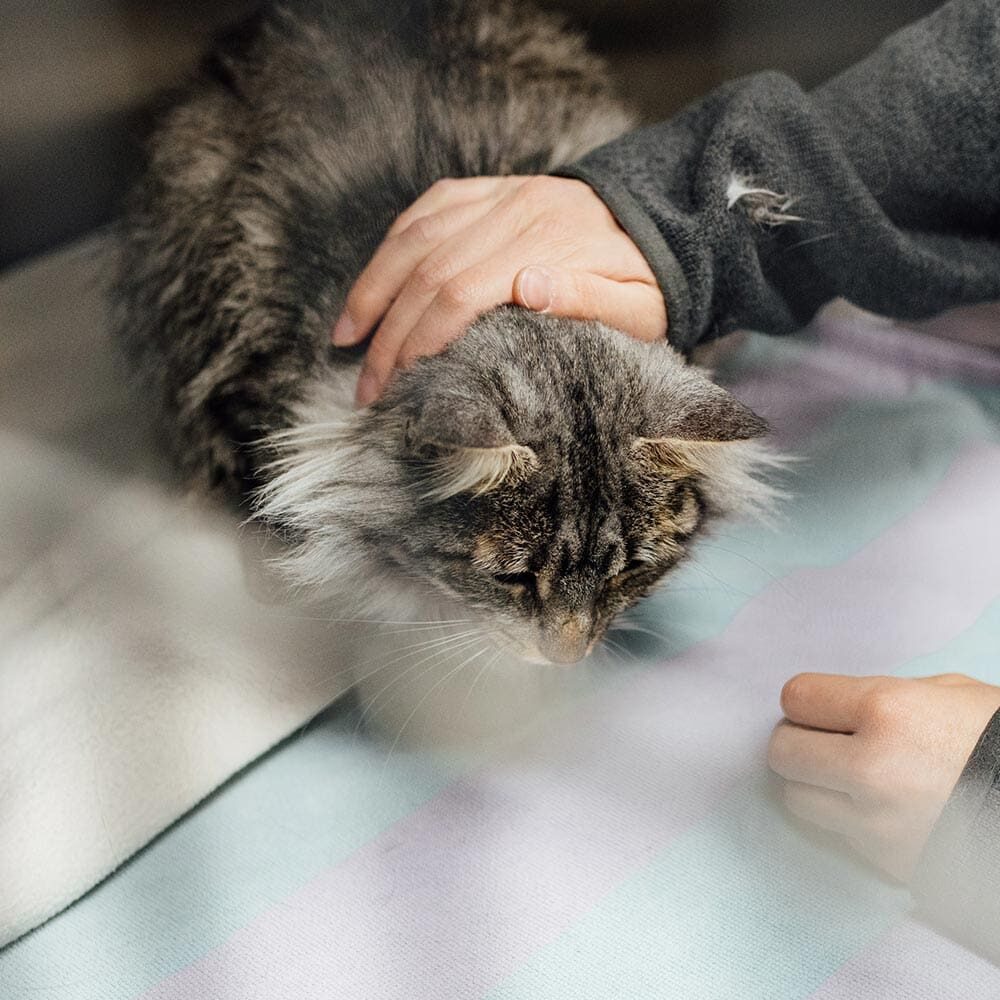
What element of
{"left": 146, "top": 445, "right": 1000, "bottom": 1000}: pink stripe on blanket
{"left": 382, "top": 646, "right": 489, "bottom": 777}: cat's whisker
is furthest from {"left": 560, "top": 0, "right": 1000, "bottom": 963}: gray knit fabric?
{"left": 382, "top": 646, "right": 489, "bottom": 777}: cat's whisker

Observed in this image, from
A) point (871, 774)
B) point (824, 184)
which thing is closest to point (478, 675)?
point (871, 774)

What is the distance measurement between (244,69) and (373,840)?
30.1 inches

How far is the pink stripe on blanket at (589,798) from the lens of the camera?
2.43ft

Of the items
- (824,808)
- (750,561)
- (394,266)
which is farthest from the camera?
(750,561)

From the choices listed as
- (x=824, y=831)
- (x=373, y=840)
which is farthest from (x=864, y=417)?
(x=373, y=840)

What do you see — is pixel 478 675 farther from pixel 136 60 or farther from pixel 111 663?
pixel 136 60

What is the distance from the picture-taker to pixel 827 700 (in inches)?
31.4

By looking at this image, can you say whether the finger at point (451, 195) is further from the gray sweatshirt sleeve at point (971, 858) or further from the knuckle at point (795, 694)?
the gray sweatshirt sleeve at point (971, 858)

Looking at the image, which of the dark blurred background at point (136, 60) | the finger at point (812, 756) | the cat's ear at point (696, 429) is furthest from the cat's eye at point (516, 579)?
the dark blurred background at point (136, 60)

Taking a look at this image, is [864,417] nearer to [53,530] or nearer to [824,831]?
[824,831]

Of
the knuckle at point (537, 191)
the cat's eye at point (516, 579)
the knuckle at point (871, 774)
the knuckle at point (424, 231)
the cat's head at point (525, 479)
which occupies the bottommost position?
the knuckle at point (871, 774)

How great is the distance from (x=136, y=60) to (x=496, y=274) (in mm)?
363

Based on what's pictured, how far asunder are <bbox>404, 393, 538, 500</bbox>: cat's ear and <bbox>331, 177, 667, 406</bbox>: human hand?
0.12 m

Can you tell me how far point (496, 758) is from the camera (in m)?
0.86
